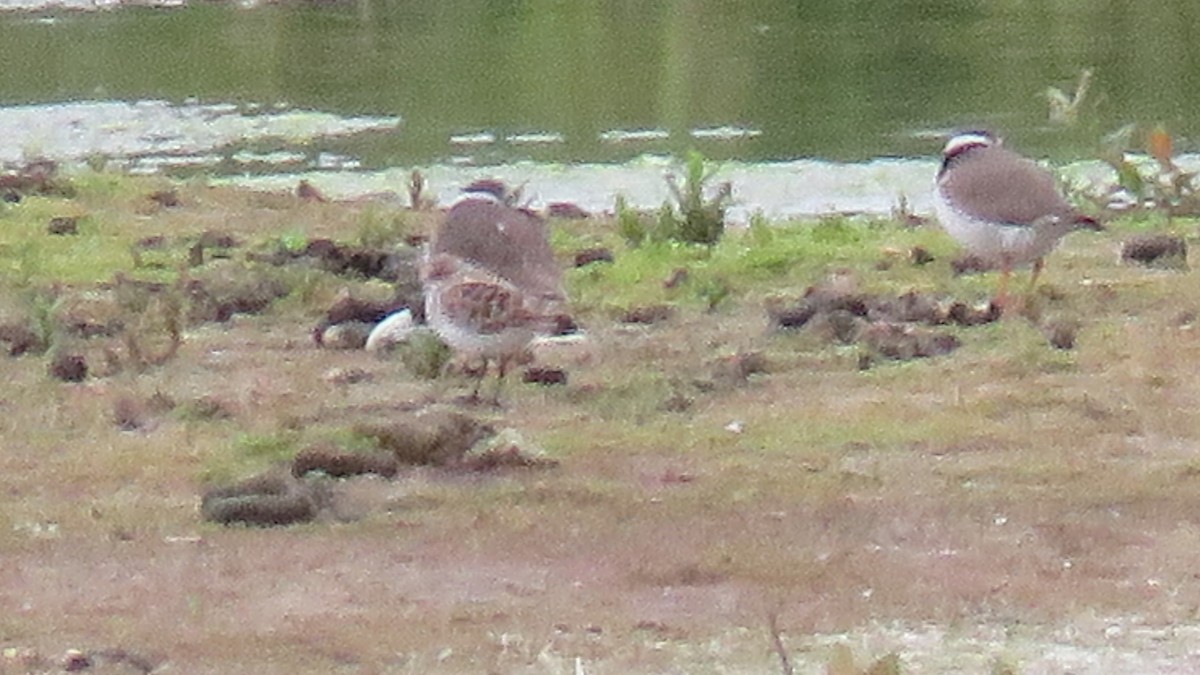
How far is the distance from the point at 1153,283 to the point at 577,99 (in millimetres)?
11059

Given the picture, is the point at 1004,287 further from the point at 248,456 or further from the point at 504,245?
the point at 248,456

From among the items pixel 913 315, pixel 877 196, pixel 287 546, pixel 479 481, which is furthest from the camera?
pixel 877 196

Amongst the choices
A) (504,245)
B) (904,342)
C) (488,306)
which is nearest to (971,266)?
(904,342)

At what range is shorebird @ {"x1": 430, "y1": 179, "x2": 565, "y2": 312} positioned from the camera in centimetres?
792

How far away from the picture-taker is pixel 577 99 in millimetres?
20516

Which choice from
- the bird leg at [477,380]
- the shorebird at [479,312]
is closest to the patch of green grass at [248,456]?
the shorebird at [479,312]

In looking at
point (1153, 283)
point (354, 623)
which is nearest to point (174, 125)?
point (1153, 283)

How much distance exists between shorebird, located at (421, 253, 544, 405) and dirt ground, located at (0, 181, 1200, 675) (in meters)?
0.24

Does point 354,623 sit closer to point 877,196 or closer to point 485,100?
point 877,196

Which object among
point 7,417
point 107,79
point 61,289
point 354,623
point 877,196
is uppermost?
point 354,623

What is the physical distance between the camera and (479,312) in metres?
7.61

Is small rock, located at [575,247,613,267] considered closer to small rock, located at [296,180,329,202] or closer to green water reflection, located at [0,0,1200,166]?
small rock, located at [296,180,329,202]

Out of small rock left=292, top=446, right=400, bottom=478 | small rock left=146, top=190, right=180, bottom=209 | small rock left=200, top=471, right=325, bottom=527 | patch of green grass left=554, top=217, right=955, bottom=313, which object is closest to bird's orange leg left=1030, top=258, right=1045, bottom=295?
patch of green grass left=554, top=217, right=955, bottom=313

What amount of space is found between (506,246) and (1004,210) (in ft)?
6.83
